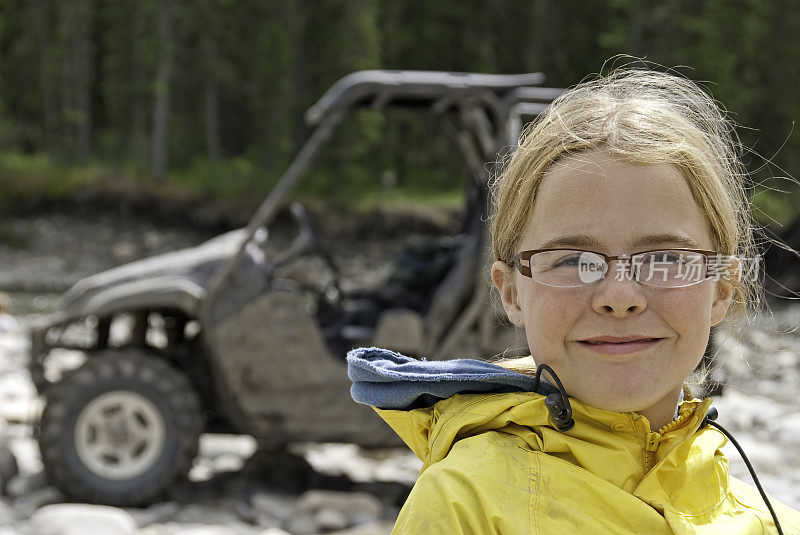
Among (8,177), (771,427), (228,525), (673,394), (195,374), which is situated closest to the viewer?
(673,394)

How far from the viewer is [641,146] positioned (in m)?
1.51

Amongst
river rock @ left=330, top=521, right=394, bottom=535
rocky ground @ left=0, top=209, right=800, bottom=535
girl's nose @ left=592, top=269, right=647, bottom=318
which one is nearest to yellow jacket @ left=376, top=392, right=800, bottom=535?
girl's nose @ left=592, top=269, right=647, bottom=318

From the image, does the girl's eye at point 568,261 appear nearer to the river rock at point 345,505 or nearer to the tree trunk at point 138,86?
the river rock at point 345,505

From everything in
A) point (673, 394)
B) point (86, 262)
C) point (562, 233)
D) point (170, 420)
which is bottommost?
point (86, 262)

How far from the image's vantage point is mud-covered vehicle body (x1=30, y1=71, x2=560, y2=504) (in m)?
5.26

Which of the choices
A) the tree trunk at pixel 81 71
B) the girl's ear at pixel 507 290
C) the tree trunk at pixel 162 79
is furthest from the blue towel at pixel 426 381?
the tree trunk at pixel 81 71

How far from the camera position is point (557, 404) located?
143 centimetres

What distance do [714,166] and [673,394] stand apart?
40 cm

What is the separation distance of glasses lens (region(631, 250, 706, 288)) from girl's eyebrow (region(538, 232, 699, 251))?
2cm

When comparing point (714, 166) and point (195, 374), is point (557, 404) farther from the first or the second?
point (195, 374)

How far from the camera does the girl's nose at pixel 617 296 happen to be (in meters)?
1.44

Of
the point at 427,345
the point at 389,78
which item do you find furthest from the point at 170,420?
the point at 389,78

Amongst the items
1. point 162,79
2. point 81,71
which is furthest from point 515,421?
point 81,71

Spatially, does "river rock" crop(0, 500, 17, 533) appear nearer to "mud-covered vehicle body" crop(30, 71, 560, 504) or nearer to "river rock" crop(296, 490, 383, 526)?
"mud-covered vehicle body" crop(30, 71, 560, 504)
